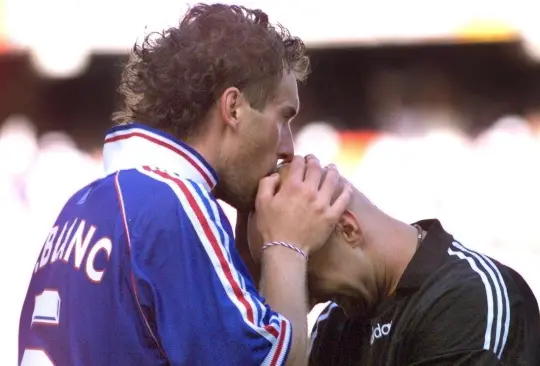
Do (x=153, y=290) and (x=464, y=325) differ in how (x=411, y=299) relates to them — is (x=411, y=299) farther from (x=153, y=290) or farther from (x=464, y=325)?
(x=153, y=290)

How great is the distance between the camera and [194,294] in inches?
75.4

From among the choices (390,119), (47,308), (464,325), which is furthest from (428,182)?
(47,308)

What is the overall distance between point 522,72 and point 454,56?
0.37 metres

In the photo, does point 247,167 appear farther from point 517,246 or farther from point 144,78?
point 517,246

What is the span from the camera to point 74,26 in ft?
19.4

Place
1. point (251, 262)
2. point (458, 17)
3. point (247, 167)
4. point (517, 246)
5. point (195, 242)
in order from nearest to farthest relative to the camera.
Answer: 1. point (195, 242)
2. point (247, 167)
3. point (251, 262)
4. point (517, 246)
5. point (458, 17)

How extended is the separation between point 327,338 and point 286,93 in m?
0.65

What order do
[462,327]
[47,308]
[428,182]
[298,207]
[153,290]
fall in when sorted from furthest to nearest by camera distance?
[428,182] < [298,207] < [462,327] < [47,308] < [153,290]

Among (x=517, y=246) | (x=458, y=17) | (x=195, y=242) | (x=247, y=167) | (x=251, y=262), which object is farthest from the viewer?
(x=458, y=17)

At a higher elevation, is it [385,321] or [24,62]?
[24,62]

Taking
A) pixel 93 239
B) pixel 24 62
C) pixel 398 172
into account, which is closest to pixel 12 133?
pixel 24 62

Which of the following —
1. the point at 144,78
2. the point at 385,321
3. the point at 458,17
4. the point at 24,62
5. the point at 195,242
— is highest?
the point at 458,17

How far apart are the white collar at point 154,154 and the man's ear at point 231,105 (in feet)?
0.38

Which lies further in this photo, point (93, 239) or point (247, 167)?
point (247, 167)
